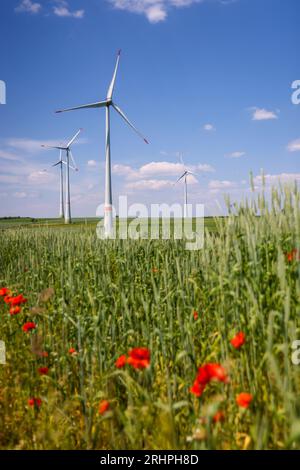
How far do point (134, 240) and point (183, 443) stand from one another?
657cm

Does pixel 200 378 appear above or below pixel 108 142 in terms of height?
below

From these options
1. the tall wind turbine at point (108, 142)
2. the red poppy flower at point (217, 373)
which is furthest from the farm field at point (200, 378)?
the tall wind turbine at point (108, 142)

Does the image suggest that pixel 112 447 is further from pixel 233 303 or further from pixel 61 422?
pixel 233 303

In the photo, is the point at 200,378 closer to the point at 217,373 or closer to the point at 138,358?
the point at 217,373

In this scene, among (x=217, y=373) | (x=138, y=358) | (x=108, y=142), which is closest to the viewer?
(x=217, y=373)

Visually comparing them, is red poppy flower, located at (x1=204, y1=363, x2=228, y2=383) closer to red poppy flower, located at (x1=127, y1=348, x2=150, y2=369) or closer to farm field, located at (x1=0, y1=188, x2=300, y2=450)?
farm field, located at (x1=0, y1=188, x2=300, y2=450)

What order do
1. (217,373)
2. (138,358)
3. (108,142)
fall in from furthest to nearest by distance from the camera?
1. (108,142)
2. (138,358)
3. (217,373)

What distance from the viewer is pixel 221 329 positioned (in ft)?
11.1

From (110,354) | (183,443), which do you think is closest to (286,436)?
(183,443)

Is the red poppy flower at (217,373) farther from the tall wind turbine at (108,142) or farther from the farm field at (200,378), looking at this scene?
the tall wind turbine at (108,142)

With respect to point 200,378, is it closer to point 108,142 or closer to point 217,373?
point 217,373

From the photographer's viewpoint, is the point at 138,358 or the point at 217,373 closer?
the point at 217,373

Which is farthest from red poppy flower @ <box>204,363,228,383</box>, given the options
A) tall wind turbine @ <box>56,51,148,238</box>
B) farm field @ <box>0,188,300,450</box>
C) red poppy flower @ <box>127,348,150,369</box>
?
tall wind turbine @ <box>56,51,148,238</box>

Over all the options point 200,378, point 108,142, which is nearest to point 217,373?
point 200,378
